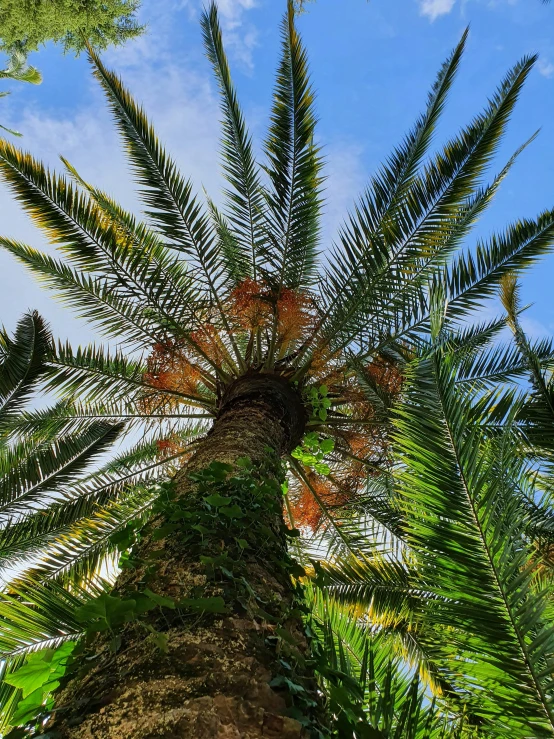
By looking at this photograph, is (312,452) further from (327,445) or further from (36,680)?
(36,680)

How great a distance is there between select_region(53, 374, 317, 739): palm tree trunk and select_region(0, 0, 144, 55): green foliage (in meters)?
13.8

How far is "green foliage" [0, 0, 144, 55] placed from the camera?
1323cm

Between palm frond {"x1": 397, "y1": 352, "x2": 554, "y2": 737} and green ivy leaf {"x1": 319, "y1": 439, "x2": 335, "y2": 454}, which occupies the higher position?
green ivy leaf {"x1": 319, "y1": 439, "x2": 335, "y2": 454}

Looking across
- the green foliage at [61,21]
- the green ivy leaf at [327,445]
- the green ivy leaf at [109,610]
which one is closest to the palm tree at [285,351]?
the green ivy leaf at [327,445]

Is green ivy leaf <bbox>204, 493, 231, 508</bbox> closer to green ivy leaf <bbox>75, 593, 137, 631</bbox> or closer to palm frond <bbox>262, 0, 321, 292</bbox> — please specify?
green ivy leaf <bbox>75, 593, 137, 631</bbox>

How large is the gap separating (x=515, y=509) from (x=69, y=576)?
394 cm

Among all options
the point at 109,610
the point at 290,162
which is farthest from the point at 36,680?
the point at 290,162

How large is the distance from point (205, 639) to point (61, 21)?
16.2 meters

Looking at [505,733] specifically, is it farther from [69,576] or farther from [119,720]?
[69,576]

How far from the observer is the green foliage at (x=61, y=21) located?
→ 43.4 feet

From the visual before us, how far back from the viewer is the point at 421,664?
13.1 ft

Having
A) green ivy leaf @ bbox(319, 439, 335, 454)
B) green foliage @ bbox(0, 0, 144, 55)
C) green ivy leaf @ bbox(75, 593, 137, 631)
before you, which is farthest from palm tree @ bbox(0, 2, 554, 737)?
green foliage @ bbox(0, 0, 144, 55)

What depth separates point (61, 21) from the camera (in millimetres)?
13508

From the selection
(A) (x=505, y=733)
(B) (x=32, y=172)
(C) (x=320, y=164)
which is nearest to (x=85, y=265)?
(B) (x=32, y=172)
